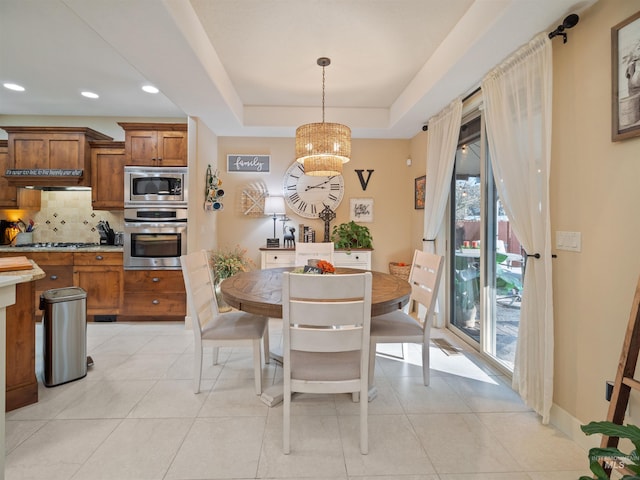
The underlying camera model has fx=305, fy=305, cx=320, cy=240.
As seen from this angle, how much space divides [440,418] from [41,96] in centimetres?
534

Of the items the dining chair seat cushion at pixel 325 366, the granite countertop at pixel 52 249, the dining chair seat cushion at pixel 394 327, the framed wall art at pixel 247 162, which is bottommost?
the dining chair seat cushion at pixel 325 366

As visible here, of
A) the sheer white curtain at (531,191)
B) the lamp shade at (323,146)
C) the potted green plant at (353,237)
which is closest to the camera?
the sheer white curtain at (531,191)

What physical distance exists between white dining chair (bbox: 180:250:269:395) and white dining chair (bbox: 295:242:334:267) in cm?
104

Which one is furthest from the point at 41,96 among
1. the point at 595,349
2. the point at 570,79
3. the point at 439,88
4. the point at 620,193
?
the point at 595,349

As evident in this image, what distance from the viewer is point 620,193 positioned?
1540 millimetres

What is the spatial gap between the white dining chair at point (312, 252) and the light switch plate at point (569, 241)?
1.97 m

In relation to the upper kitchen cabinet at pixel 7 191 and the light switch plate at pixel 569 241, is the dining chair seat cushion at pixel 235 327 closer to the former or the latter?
the light switch plate at pixel 569 241

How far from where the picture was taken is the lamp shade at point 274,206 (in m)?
4.02

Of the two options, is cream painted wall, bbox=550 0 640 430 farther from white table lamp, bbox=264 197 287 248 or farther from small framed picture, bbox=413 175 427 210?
white table lamp, bbox=264 197 287 248

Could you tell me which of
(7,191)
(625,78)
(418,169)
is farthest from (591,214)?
(7,191)

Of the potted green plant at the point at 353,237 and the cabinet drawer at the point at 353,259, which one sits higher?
the potted green plant at the point at 353,237

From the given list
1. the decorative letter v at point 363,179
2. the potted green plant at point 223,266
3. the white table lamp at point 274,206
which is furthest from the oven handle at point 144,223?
the decorative letter v at point 363,179

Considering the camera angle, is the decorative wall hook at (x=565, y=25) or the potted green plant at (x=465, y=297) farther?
the potted green plant at (x=465, y=297)

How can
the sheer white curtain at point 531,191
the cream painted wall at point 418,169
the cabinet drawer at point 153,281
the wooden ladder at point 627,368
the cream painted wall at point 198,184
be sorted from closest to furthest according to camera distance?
1. the wooden ladder at point 627,368
2. the sheer white curtain at point 531,191
3. the cream painted wall at point 198,184
4. the cabinet drawer at point 153,281
5. the cream painted wall at point 418,169
